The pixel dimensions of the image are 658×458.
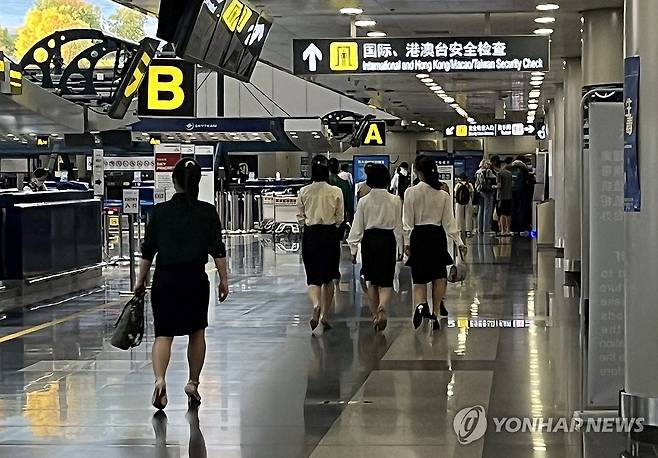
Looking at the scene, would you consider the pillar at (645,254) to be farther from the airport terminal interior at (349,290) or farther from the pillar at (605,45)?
the pillar at (605,45)

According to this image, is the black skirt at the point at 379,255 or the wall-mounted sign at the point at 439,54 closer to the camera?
the black skirt at the point at 379,255

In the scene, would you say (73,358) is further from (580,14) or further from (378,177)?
(580,14)

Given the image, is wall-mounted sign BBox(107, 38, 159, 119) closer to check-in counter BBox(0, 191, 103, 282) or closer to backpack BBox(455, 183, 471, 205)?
check-in counter BBox(0, 191, 103, 282)

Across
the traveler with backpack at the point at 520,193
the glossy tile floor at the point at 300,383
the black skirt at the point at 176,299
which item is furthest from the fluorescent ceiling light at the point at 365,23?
the traveler with backpack at the point at 520,193

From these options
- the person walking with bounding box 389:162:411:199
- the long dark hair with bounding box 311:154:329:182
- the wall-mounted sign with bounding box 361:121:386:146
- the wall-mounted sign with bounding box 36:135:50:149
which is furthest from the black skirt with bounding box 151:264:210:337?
the wall-mounted sign with bounding box 361:121:386:146

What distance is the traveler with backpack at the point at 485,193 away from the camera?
34.1 meters

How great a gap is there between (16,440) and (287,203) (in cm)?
2366

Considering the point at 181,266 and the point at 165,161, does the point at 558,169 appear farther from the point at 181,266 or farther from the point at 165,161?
the point at 181,266

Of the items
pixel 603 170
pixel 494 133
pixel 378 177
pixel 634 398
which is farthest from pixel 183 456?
pixel 494 133

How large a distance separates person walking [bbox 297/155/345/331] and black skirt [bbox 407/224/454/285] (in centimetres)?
86

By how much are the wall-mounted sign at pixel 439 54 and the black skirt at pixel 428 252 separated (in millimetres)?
2430

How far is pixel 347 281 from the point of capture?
20.0 m

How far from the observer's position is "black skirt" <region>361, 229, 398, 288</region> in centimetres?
1360

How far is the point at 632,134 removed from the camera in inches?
324
